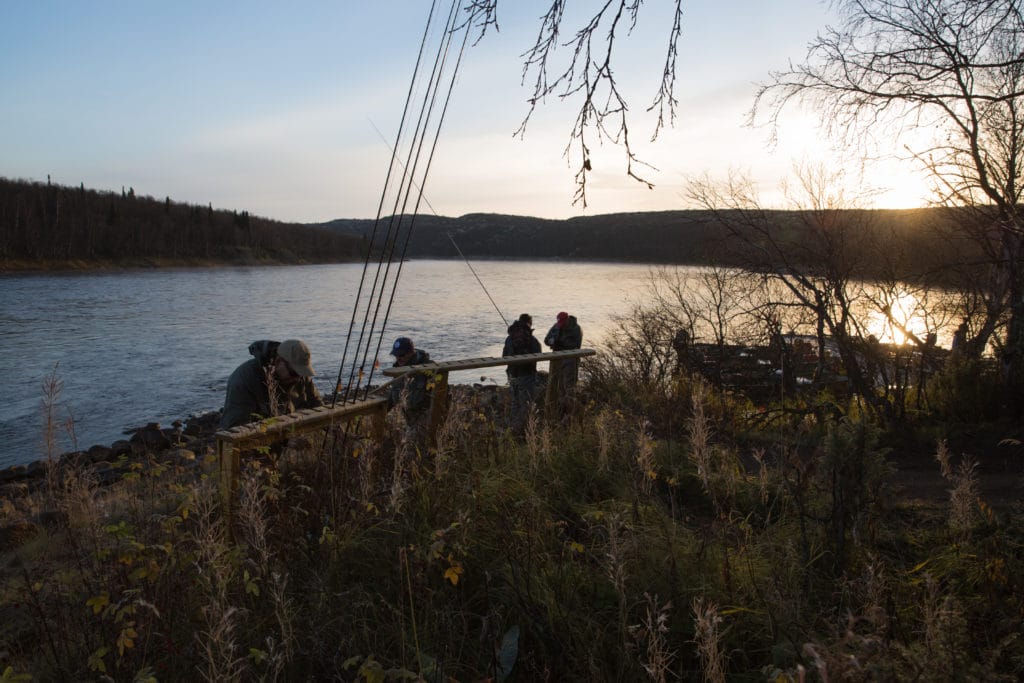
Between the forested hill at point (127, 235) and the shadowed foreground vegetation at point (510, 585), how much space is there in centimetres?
7432

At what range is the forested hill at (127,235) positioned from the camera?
72.4 metres

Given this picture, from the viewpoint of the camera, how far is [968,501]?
3.29 metres

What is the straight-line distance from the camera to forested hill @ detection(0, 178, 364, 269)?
72.4 metres

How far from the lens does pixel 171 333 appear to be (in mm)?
27766

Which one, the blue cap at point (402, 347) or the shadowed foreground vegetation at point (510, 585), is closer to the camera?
the shadowed foreground vegetation at point (510, 585)

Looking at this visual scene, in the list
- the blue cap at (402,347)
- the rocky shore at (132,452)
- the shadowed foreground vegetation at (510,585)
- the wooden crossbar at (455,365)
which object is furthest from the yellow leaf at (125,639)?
the rocky shore at (132,452)

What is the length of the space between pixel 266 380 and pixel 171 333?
25102 mm

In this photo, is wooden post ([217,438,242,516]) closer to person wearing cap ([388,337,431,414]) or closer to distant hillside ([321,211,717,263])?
person wearing cap ([388,337,431,414])

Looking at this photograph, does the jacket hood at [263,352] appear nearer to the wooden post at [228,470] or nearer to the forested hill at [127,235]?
the wooden post at [228,470]

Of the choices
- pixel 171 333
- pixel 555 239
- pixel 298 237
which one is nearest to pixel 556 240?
pixel 555 239

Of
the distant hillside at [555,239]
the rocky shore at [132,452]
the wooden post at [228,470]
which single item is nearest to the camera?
the wooden post at [228,470]

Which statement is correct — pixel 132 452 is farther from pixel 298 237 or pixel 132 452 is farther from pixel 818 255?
pixel 298 237

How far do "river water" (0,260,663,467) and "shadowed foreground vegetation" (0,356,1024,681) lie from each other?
1522 millimetres

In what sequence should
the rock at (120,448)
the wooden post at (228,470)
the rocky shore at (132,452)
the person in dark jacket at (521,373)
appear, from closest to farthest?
1. the wooden post at (228,470)
2. the person in dark jacket at (521,373)
3. the rocky shore at (132,452)
4. the rock at (120,448)
